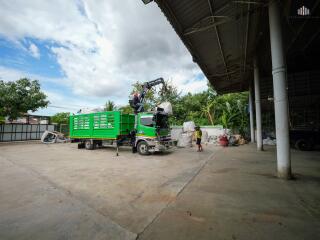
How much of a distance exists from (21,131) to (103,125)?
52.7 ft

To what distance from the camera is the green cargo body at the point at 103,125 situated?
37.3 ft

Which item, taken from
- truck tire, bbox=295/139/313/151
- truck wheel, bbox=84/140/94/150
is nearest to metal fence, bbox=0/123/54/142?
truck wheel, bbox=84/140/94/150

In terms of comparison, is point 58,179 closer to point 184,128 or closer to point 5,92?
point 184,128

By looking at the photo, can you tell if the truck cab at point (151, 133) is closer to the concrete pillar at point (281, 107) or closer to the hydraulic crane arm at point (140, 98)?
Result: the hydraulic crane arm at point (140, 98)

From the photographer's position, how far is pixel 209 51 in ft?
31.5

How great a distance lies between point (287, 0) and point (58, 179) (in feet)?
31.7

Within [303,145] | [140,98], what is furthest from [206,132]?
[140,98]

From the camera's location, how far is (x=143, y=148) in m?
10.7

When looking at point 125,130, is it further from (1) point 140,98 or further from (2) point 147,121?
(1) point 140,98

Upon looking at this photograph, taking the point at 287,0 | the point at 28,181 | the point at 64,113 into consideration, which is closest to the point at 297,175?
the point at 287,0

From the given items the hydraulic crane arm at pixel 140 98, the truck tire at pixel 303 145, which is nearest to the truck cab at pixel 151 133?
the hydraulic crane arm at pixel 140 98

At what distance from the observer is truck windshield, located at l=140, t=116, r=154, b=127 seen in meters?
10.3

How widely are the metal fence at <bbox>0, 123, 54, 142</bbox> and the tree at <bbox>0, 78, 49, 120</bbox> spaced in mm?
2043

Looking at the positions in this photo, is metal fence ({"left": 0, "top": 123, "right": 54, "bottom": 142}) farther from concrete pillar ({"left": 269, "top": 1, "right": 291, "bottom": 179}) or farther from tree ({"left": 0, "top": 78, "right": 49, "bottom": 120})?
concrete pillar ({"left": 269, "top": 1, "right": 291, "bottom": 179})
